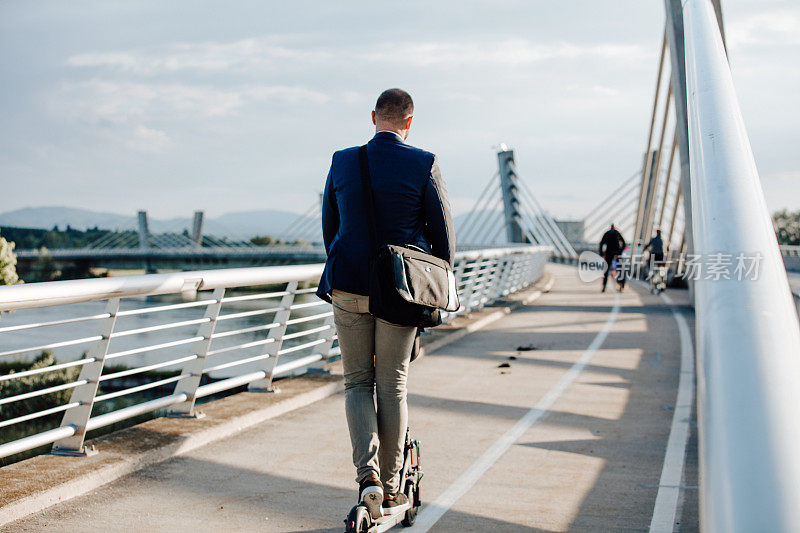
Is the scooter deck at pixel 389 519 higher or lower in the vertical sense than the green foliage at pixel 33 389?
higher

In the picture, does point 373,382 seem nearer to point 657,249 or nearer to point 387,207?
point 387,207

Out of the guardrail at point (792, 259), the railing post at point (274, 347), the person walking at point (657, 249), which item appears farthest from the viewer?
the guardrail at point (792, 259)

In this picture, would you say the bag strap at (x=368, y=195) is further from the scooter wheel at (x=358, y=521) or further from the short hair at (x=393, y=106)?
the scooter wheel at (x=358, y=521)

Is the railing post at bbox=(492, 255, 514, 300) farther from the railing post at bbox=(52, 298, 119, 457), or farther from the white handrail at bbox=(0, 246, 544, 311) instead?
the railing post at bbox=(52, 298, 119, 457)

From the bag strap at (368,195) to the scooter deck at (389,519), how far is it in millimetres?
1144

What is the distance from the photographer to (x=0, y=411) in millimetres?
20172

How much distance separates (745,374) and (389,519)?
203cm

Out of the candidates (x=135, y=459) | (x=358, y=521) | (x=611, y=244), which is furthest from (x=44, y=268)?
(x=358, y=521)

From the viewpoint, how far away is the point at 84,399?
15.6ft

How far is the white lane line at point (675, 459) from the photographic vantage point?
4.25 metres

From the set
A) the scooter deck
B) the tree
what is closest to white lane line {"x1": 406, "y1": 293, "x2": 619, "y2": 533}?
the scooter deck

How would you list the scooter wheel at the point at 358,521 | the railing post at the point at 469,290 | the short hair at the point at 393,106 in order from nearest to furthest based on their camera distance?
the scooter wheel at the point at 358,521 → the short hair at the point at 393,106 → the railing post at the point at 469,290

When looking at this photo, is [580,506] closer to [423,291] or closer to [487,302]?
[423,291]

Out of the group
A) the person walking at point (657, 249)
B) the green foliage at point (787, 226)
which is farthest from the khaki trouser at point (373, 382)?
the green foliage at point (787, 226)
